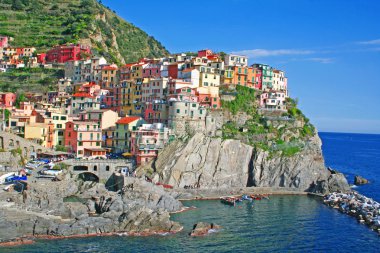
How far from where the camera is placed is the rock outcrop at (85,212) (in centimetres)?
4941

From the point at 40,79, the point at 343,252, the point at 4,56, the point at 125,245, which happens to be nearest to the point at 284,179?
the point at 343,252

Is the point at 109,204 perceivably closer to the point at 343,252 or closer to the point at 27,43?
the point at 343,252

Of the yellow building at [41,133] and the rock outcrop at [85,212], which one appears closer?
the rock outcrop at [85,212]

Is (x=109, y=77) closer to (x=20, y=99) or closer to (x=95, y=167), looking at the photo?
(x=20, y=99)

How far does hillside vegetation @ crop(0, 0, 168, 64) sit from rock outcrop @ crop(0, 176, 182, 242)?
6174 centimetres

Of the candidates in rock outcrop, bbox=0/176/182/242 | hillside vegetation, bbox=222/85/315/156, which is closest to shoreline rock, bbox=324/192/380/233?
hillside vegetation, bbox=222/85/315/156

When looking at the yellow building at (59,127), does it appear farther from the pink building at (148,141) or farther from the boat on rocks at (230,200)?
the boat on rocks at (230,200)

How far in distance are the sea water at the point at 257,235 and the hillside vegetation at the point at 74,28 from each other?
66.7m

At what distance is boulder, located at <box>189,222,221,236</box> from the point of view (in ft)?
168

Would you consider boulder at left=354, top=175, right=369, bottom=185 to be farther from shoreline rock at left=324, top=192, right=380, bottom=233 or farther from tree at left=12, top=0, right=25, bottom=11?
tree at left=12, top=0, right=25, bottom=11

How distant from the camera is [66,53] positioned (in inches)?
4375

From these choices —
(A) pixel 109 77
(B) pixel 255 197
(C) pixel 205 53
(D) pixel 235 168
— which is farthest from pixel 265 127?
(A) pixel 109 77

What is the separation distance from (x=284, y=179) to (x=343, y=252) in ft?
92.2

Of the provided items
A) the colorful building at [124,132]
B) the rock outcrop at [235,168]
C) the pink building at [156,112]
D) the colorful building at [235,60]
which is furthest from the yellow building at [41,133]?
the colorful building at [235,60]
